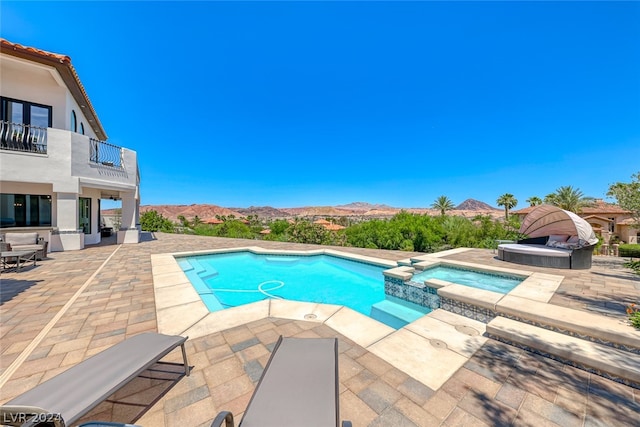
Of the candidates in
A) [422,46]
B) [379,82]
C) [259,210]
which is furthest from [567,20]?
[259,210]

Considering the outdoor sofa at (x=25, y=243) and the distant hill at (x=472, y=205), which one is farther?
the distant hill at (x=472, y=205)

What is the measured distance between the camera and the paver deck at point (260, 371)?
1.95 metres

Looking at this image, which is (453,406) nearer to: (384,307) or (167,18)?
(384,307)

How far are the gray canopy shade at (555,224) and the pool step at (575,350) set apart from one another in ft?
22.5

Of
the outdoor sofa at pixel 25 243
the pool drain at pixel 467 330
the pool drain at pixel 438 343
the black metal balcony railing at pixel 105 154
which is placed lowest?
the pool drain at pixel 467 330

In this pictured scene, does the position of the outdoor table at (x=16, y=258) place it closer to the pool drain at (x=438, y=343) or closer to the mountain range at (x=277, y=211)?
the pool drain at (x=438, y=343)

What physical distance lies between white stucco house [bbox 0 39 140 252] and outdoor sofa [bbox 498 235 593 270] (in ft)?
55.8

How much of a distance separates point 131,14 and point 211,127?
19907 millimetres

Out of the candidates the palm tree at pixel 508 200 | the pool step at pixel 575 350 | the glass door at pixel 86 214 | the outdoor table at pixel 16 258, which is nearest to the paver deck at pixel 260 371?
the pool step at pixel 575 350

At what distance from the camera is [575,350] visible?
2686 mm

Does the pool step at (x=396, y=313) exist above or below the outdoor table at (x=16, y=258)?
below

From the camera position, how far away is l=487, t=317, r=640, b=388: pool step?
2387 mm

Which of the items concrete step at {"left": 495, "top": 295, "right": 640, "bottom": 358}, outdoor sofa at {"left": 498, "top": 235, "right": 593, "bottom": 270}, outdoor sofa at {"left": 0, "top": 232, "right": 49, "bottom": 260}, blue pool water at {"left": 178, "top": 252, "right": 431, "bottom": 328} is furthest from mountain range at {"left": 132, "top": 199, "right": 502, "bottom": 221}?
concrete step at {"left": 495, "top": 295, "right": 640, "bottom": 358}

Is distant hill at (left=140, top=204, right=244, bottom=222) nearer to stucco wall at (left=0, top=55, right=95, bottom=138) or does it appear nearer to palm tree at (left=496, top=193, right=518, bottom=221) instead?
palm tree at (left=496, top=193, right=518, bottom=221)
